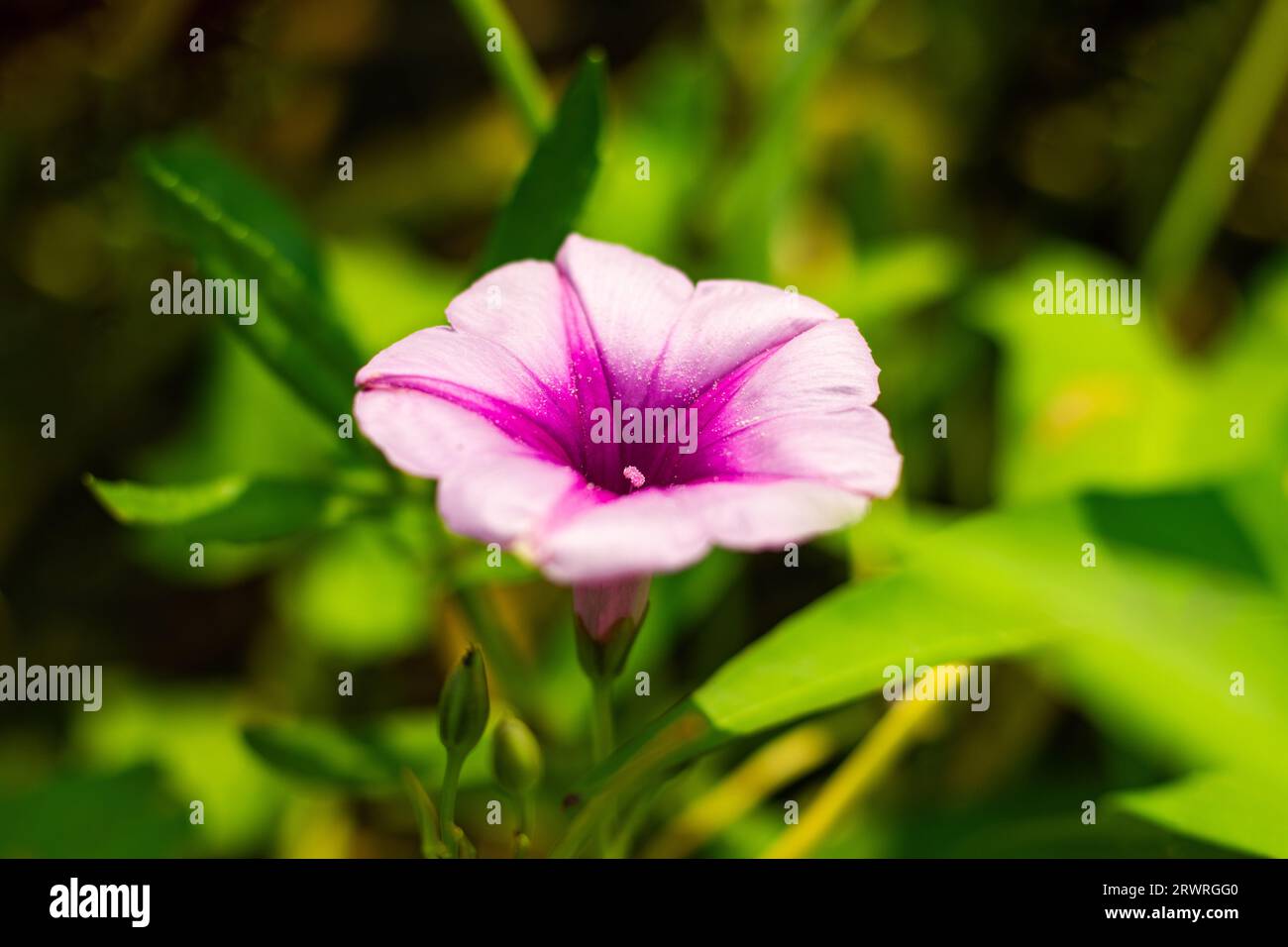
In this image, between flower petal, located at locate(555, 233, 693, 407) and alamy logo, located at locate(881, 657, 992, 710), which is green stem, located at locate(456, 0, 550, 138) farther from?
alamy logo, located at locate(881, 657, 992, 710)

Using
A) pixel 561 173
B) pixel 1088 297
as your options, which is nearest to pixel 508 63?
pixel 561 173

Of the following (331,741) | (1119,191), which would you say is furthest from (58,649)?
(1119,191)

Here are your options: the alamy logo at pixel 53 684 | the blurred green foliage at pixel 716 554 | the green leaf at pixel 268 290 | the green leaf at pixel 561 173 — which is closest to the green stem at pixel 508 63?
the blurred green foliage at pixel 716 554

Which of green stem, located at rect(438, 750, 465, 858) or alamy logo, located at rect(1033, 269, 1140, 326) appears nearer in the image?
green stem, located at rect(438, 750, 465, 858)

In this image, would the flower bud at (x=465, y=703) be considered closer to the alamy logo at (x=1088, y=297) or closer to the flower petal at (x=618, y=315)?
the flower petal at (x=618, y=315)

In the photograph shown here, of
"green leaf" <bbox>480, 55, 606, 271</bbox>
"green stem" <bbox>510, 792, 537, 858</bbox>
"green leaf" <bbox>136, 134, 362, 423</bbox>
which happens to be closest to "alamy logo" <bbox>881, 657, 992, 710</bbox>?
"green stem" <bbox>510, 792, 537, 858</bbox>
